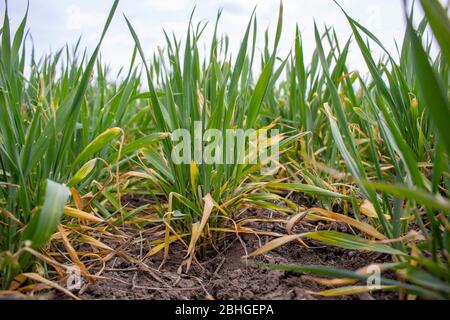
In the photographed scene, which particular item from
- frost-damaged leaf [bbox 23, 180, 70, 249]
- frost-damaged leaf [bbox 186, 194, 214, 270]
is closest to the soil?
frost-damaged leaf [bbox 186, 194, 214, 270]

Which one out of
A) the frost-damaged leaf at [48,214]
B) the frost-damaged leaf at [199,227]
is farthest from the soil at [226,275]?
the frost-damaged leaf at [48,214]

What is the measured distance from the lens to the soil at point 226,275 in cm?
69

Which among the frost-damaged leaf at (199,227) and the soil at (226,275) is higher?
the frost-damaged leaf at (199,227)

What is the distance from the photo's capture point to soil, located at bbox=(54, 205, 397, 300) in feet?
2.26

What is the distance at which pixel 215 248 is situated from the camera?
0.86m

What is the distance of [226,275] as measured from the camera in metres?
0.77

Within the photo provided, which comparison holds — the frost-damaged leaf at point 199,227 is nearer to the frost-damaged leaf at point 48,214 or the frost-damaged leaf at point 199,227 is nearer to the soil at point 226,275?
the soil at point 226,275

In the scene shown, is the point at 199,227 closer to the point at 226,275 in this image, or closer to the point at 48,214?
the point at 226,275

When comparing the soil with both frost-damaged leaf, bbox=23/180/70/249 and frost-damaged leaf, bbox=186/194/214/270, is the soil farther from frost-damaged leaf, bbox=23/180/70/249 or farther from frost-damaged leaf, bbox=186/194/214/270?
frost-damaged leaf, bbox=23/180/70/249

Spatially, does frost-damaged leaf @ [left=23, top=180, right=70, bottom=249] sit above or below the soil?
above

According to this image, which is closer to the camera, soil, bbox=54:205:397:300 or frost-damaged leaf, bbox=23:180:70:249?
frost-damaged leaf, bbox=23:180:70:249

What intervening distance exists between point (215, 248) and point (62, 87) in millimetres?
633
